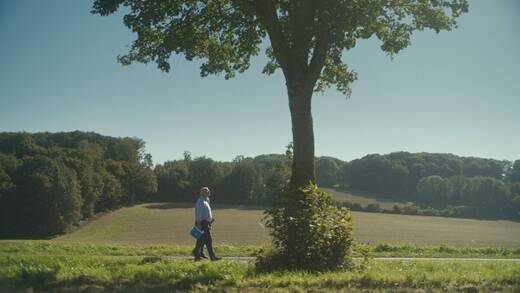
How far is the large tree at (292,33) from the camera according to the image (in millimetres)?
9516

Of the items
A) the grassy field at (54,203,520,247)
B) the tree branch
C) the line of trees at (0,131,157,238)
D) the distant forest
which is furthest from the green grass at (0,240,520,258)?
the line of trees at (0,131,157,238)

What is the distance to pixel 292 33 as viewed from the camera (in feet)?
31.8

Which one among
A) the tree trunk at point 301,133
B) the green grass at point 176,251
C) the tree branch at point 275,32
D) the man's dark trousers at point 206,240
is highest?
the tree branch at point 275,32

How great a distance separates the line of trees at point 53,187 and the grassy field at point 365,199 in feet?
121

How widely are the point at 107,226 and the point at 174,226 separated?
10.0 metres

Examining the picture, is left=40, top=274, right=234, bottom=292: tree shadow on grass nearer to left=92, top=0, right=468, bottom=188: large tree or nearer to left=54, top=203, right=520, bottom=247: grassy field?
left=92, top=0, right=468, bottom=188: large tree

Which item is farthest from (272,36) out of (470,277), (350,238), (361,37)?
(470,277)

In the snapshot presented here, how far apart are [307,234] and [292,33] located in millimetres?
4371

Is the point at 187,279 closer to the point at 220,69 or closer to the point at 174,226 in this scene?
the point at 220,69

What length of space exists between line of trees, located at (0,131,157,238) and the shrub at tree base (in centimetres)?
5269

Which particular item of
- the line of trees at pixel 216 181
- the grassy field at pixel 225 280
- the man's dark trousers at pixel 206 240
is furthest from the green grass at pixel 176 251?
the line of trees at pixel 216 181

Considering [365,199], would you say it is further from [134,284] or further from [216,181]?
[134,284]

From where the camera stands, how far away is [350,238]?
8.55 m

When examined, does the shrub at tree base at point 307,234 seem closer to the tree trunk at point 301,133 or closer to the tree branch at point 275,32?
the tree trunk at point 301,133
